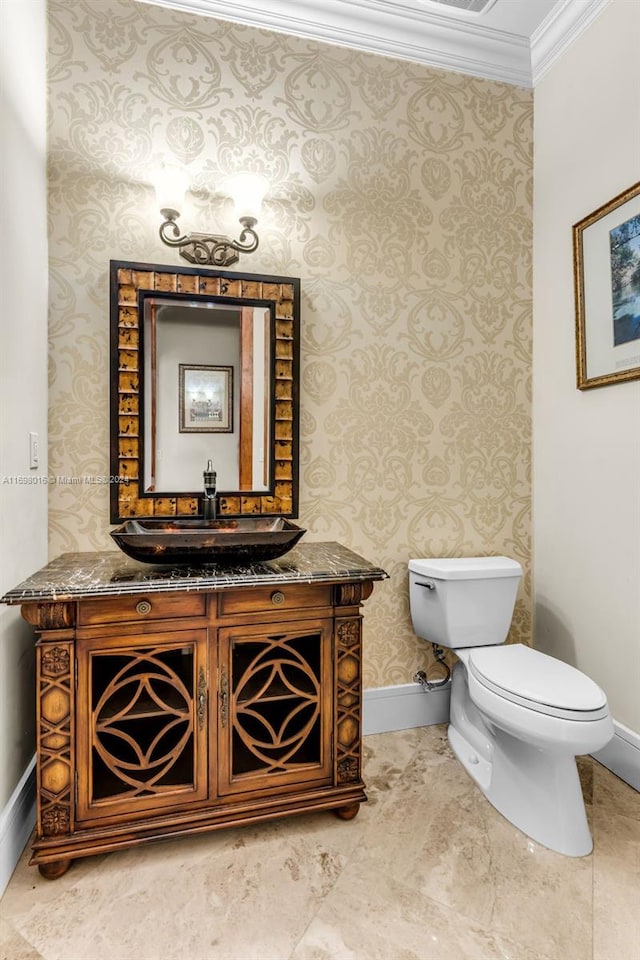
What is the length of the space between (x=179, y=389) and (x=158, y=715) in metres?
1.11

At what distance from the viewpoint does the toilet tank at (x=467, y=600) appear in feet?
6.61

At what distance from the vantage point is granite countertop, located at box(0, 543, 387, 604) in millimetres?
1401

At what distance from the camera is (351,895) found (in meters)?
1.39

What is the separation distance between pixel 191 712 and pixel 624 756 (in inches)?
61.1

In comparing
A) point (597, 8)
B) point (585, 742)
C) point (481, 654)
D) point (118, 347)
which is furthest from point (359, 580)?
point (597, 8)

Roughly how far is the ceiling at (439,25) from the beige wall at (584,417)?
0.38ft

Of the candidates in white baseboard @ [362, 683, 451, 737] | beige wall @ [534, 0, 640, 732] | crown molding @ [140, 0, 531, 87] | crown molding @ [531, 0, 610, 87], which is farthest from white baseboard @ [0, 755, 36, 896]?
crown molding @ [531, 0, 610, 87]

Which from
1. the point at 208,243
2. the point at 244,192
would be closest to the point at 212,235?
the point at 208,243

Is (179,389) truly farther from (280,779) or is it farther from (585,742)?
(585,742)

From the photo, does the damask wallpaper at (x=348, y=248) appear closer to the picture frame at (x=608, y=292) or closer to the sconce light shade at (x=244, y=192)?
the sconce light shade at (x=244, y=192)

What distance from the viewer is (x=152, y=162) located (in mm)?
1933

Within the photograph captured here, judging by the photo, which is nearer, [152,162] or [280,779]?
[280,779]

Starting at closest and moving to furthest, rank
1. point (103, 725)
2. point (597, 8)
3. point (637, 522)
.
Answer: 1. point (103, 725)
2. point (637, 522)
3. point (597, 8)

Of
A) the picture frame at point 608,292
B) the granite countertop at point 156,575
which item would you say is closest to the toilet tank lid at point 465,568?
the granite countertop at point 156,575
